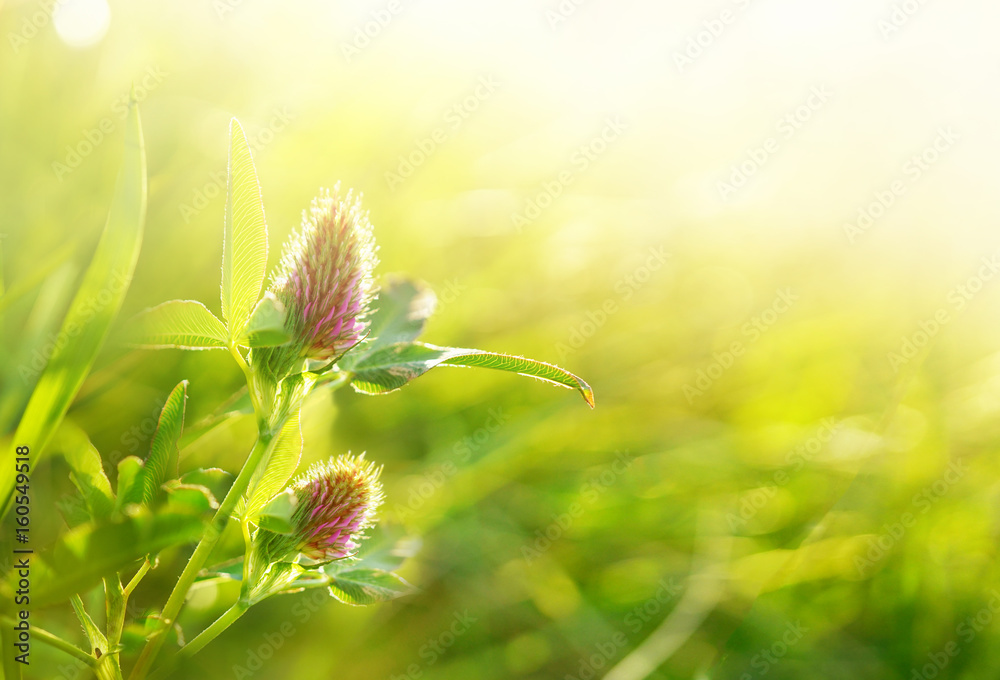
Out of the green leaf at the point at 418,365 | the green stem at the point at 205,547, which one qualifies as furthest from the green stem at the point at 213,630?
the green leaf at the point at 418,365

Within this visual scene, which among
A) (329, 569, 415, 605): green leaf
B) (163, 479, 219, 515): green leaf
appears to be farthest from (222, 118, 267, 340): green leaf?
(329, 569, 415, 605): green leaf

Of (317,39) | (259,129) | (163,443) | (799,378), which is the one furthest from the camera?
(317,39)

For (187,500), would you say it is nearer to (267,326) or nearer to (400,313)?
(267,326)

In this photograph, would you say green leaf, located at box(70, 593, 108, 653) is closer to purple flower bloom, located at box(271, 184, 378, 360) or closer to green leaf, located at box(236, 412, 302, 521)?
green leaf, located at box(236, 412, 302, 521)

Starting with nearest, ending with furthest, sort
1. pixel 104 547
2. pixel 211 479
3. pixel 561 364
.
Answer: pixel 104 547, pixel 211 479, pixel 561 364

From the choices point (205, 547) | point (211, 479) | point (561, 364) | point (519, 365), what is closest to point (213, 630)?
point (205, 547)

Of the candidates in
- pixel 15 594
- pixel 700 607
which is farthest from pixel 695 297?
pixel 15 594

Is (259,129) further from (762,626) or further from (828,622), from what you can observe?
(828,622)

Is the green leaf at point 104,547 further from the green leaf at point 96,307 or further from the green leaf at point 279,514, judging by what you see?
the green leaf at point 96,307
